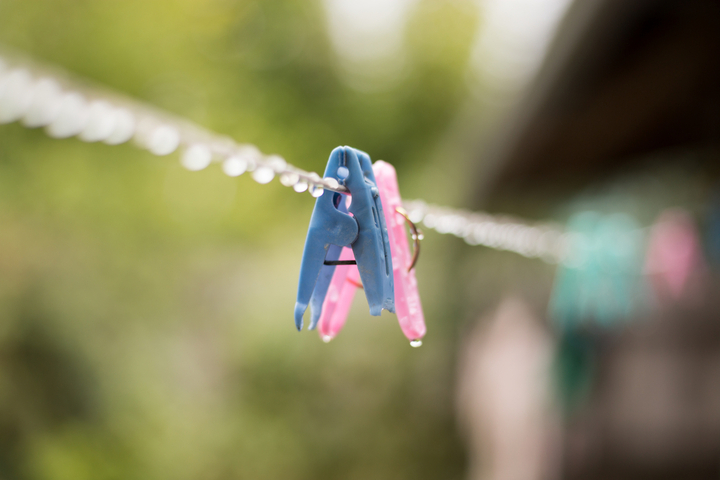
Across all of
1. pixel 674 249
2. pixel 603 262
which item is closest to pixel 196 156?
pixel 603 262

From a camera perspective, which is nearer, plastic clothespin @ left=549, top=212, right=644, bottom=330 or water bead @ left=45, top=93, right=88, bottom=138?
water bead @ left=45, top=93, right=88, bottom=138

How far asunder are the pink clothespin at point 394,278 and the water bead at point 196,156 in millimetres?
256

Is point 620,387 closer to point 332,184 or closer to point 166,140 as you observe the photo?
point 332,184

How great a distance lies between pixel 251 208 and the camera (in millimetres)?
5016

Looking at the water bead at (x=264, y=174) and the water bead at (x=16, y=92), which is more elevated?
the water bead at (x=16, y=92)

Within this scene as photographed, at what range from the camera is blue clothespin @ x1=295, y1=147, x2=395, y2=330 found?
51cm

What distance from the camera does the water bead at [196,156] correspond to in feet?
1.28

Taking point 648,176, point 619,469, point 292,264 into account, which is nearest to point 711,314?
point 648,176

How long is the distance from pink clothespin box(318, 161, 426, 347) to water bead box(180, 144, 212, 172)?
0.26 meters

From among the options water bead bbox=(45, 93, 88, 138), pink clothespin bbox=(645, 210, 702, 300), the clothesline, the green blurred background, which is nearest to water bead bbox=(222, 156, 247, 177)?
the clothesline

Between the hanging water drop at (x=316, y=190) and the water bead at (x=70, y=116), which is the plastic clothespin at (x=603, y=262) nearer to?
the hanging water drop at (x=316, y=190)

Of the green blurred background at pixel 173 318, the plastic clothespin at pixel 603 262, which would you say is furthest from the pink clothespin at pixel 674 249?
the green blurred background at pixel 173 318

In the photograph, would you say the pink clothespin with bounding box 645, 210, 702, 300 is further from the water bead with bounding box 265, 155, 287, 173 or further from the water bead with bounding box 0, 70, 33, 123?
the water bead with bounding box 0, 70, 33, 123

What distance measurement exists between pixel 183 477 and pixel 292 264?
1.76m
